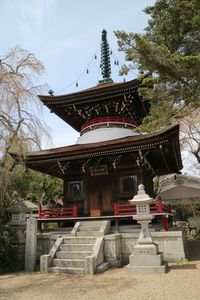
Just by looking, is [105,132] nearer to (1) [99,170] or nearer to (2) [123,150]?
(1) [99,170]

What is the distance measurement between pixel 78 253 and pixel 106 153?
210 inches

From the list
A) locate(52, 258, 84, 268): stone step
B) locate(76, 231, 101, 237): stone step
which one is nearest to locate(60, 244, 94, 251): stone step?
locate(52, 258, 84, 268): stone step

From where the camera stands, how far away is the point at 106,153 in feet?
50.7

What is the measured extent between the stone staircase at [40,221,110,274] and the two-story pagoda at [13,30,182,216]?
220 centimetres

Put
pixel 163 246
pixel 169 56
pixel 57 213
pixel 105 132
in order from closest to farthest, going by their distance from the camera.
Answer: pixel 169 56
pixel 163 246
pixel 57 213
pixel 105 132

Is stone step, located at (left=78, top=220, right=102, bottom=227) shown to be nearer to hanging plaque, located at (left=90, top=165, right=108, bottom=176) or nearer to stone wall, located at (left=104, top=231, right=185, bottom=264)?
stone wall, located at (left=104, top=231, right=185, bottom=264)

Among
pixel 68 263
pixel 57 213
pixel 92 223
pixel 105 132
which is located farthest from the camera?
pixel 105 132

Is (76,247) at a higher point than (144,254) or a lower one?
higher

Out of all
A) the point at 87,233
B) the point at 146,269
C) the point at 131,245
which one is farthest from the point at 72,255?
the point at 146,269

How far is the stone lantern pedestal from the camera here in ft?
35.0

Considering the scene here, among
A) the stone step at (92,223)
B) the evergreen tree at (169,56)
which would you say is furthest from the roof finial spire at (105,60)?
the stone step at (92,223)

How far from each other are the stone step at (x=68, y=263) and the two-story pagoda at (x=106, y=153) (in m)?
4.67

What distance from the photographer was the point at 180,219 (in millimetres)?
30500

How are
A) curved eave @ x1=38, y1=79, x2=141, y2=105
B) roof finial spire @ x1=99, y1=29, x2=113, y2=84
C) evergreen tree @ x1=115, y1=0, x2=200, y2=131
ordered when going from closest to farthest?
evergreen tree @ x1=115, y1=0, x2=200, y2=131
curved eave @ x1=38, y1=79, x2=141, y2=105
roof finial spire @ x1=99, y1=29, x2=113, y2=84
